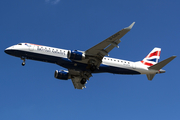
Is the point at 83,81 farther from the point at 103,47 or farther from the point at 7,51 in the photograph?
the point at 7,51

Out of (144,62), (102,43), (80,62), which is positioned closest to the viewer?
(102,43)

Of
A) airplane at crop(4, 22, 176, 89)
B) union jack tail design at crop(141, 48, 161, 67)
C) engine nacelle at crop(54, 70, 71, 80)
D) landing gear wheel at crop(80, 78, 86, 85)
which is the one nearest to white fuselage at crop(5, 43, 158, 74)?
airplane at crop(4, 22, 176, 89)

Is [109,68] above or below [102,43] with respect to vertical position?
below

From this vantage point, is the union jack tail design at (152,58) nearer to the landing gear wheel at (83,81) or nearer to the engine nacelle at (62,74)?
the landing gear wheel at (83,81)

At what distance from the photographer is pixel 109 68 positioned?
42562mm

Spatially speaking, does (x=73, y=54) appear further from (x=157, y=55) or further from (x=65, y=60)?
(x=157, y=55)

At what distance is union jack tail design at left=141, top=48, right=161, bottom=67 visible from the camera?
1817 inches

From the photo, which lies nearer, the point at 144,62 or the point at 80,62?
the point at 80,62

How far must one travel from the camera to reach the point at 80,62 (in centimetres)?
4150

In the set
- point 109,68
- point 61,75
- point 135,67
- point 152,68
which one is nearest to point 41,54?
point 61,75

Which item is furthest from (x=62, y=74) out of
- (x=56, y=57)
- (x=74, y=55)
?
(x=74, y=55)

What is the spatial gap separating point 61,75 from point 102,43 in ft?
39.5

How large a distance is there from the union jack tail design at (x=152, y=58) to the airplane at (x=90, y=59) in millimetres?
509

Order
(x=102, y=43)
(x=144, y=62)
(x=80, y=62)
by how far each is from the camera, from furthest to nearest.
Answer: (x=144, y=62) < (x=80, y=62) < (x=102, y=43)
